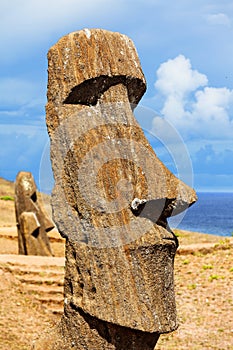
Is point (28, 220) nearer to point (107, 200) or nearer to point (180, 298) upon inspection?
point (180, 298)

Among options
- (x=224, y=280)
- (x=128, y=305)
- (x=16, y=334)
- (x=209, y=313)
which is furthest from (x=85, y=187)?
(x=224, y=280)

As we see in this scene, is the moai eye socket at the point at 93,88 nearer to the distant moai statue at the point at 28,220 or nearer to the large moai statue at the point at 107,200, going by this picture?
the large moai statue at the point at 107,200

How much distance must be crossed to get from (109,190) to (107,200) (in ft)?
0.29

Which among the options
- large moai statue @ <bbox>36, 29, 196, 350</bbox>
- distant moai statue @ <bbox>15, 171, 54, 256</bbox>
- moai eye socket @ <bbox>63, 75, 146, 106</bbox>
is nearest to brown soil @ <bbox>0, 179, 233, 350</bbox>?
distant moai statue @ <bbox>15, 171, 54, 256</bbox>

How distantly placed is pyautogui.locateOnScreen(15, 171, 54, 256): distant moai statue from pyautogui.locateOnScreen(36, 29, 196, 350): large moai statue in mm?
9891

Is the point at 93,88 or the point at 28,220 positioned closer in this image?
the point at 93,88

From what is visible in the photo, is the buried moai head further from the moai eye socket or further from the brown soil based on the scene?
the brown soil

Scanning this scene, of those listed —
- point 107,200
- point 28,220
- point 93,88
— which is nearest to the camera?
point 107,200

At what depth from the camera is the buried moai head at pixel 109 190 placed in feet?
17.4

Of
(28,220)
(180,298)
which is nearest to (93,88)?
(180,298)

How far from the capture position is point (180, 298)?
12164 millimetres

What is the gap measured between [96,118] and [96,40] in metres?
0.71

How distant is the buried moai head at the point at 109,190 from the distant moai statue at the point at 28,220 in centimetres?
995

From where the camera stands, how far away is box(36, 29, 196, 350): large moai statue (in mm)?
5316
